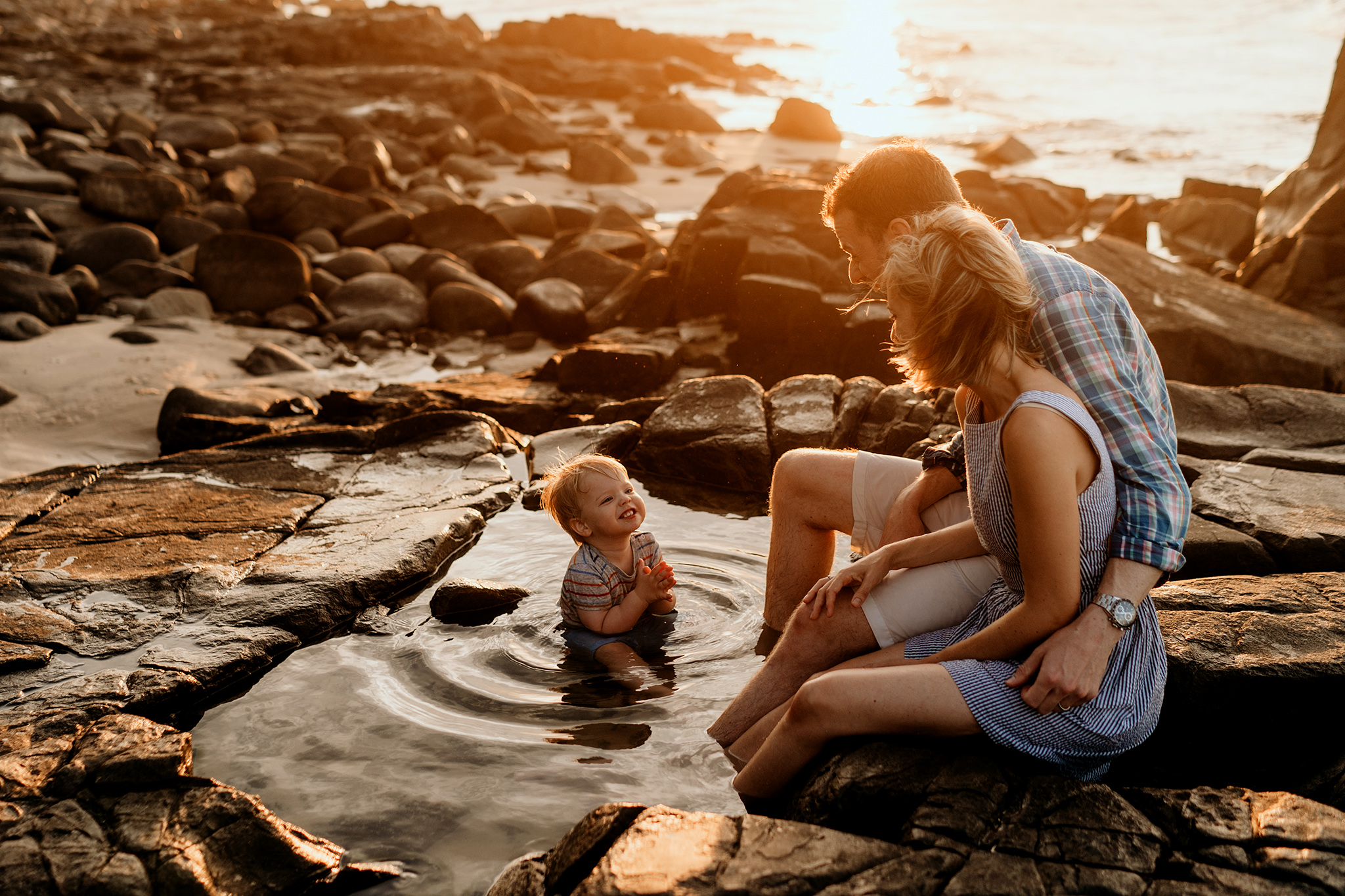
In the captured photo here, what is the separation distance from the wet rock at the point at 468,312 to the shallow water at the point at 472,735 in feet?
18.2

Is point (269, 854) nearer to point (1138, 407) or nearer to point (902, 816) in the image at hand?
point (902, 816)

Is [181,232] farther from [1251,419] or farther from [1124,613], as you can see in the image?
[1124,613]

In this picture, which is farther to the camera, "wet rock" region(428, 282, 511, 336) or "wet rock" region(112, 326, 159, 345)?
"wet rock" region(428, 282, 511, 336)

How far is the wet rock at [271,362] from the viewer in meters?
8.42

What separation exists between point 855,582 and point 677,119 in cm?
1986

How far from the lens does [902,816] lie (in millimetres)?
2564

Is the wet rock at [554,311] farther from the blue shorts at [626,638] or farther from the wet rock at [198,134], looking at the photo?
the wet rock at [198,134]

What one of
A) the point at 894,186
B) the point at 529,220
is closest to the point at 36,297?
the point at 529,220

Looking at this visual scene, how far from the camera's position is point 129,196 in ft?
39.8

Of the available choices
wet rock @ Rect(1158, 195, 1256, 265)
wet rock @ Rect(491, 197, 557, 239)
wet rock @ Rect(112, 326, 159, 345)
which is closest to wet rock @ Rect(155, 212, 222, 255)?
wet rock @ Rect(112, 326, 159, 345)

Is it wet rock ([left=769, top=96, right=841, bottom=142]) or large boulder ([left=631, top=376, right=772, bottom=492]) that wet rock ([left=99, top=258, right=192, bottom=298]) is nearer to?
large boulder ([left=631, top=376, right=772, bottom=492])

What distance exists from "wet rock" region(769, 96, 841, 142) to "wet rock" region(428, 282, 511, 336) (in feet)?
Result: 37.7

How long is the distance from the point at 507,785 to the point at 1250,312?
7.14m

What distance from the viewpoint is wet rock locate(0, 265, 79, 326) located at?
29.4ft
